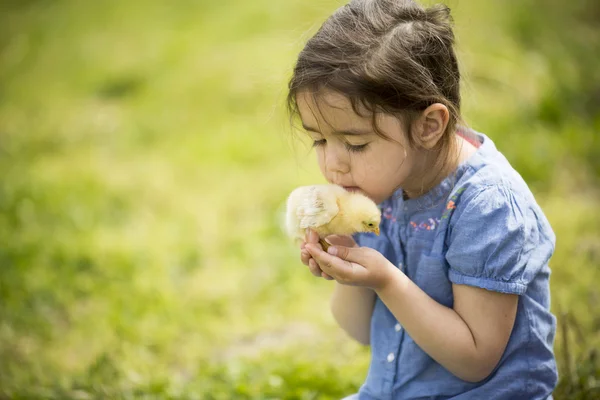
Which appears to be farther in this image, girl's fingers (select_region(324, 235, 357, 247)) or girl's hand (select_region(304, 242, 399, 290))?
girl's fingers (select_region(324, 235, 357, 247))

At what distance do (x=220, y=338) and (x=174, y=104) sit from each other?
3394 millimetres

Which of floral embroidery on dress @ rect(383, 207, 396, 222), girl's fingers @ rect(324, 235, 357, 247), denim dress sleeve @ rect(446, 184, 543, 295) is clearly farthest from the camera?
floral embroidery on dress @ rect(383, 207, 396, 222)

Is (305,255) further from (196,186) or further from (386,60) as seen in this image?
(196,186)

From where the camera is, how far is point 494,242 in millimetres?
1653

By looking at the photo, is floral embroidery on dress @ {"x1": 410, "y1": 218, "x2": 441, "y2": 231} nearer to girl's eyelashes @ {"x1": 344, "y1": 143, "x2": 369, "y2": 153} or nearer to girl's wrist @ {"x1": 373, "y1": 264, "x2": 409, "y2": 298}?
girl's wrist @ {"x1": 373, "y1": 264, "x2": 409, "y2": 298}

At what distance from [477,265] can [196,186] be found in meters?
3.59

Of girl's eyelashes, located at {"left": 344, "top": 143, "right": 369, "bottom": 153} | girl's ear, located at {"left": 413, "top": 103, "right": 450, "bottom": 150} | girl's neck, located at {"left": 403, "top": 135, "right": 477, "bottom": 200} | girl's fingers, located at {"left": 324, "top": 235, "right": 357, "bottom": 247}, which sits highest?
girl's ear, located at {"left": 413, "top": 103, "right": 450, "bottom": 150}

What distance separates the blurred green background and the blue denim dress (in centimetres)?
55

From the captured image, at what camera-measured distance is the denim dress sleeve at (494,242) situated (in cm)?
165

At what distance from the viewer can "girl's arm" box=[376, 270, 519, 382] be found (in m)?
1.68

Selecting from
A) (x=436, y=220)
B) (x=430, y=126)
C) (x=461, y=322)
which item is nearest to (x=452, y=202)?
(x=436, y=220)

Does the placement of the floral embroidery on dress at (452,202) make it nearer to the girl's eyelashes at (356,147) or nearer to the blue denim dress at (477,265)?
the blue denim dress at (477,265)

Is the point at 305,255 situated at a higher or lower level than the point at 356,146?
lower

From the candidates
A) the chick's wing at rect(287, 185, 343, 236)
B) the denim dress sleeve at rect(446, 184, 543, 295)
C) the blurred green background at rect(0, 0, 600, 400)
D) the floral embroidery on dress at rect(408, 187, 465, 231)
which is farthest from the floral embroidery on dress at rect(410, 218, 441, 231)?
the blurred green background at rect(0, 0, 600, 400)
